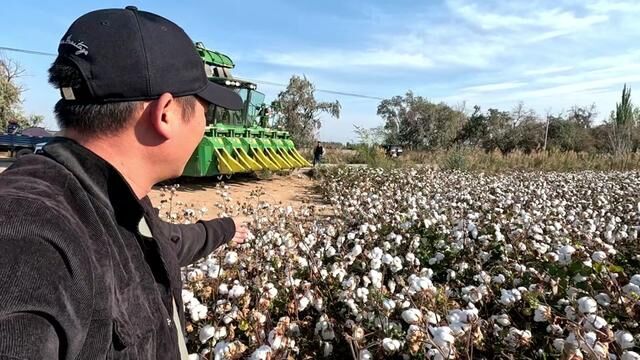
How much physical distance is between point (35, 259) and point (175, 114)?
52cm

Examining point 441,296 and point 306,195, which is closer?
point 441,296

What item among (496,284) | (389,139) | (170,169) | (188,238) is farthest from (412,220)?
(389,139)

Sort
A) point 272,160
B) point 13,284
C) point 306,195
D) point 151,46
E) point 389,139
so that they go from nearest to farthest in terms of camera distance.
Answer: point 13,284 < point 151,46 < point 306,195 < point 272,160 < point 389,139

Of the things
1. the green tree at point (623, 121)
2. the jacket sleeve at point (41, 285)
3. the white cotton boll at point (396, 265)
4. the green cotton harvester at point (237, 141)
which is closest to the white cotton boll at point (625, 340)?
the white cotton boll at point (396, 265)

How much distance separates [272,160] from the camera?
1428 cm

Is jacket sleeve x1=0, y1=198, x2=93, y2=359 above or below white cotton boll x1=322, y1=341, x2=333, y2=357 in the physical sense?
above

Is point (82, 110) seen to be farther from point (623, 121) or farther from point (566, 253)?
point (623, 121)

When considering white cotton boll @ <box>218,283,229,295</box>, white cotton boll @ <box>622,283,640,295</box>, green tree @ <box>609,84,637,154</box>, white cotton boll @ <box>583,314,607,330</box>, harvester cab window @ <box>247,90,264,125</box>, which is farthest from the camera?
green tree @ <box>609,84,637,154</box>

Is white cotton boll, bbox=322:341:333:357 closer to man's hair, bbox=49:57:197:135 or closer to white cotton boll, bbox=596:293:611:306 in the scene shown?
white cotton boll, bbox=596:293:611:306

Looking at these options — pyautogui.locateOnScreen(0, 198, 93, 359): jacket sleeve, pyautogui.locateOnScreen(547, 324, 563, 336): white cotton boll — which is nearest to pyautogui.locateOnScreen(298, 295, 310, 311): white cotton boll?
pyautogui.locateOnScreen(547, 324, 563, 336): white cotton boll

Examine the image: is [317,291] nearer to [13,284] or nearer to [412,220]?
[412,220]

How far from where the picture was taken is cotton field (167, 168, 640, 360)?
2088 millimetres

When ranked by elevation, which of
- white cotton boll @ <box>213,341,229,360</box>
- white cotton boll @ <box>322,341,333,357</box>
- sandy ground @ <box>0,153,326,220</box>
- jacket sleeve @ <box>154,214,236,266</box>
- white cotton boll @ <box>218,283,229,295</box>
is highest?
jacket sleeve @ <box>154,214,236,266</box>

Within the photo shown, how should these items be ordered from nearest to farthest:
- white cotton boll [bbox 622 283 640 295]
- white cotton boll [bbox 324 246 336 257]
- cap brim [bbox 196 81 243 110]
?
1. cap brim [bbox 196 81 243 110]
2. white cotton boll [bbox 622 283 640 295]
3. white cotton boll [bbox 324 246 336 257]
